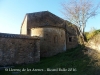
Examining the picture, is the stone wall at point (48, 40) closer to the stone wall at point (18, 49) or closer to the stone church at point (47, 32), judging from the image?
the stone church at point (47, 32)

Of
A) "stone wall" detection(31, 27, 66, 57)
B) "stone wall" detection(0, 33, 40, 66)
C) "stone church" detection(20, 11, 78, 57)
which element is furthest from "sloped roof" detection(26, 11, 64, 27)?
"stone wall" detection(0, 33, 40, 66)

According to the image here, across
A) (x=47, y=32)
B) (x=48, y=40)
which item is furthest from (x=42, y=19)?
(x=48, y=40)

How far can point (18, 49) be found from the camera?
64.7 feet

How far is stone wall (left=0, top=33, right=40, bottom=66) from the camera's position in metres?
18.6

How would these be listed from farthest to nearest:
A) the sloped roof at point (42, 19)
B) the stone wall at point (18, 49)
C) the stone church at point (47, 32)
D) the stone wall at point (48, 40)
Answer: the sloped roof at point (42, 19) < the stone church at point (47, 32) < the stone wall at point (48, 40) < the stone wall at point (18, 49)

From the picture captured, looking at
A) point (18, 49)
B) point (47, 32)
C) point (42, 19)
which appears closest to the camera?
point (18, 49)

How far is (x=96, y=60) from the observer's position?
14789mm

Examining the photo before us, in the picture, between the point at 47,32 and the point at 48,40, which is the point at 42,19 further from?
the point at 48,40

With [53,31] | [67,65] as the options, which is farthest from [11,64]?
[53,31]

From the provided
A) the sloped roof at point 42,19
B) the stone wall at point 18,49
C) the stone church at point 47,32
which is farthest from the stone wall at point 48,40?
the stone wall at point 18,49

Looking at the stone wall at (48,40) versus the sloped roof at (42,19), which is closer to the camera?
the stone wall at (48,40)

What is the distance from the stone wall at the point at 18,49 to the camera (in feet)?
61.2

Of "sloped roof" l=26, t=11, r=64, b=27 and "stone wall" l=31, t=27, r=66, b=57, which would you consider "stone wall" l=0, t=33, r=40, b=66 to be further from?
"sloped roof" l=26, t=11, r=64, b=27

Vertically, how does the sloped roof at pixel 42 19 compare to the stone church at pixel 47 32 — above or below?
above
